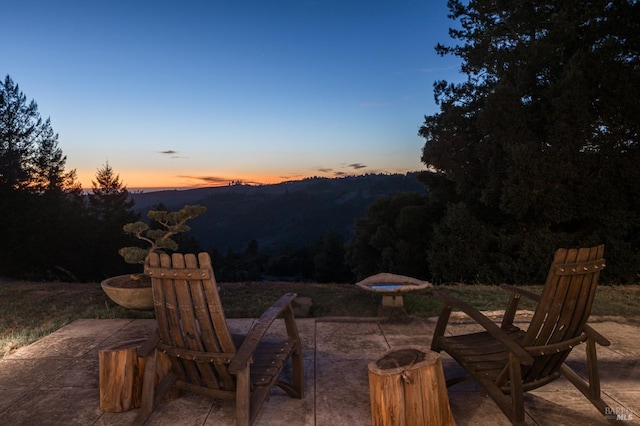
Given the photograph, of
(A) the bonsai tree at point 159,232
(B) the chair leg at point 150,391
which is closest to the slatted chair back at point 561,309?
(B) the chair leg at point 150,391

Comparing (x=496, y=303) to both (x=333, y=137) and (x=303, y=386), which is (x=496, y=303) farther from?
(x=333, y=137)

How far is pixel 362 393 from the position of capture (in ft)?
9.84

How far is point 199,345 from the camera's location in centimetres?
231

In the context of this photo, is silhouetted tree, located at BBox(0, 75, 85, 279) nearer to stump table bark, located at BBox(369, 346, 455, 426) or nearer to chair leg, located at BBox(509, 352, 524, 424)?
stump table bark, located at BBox(369, 346, 455, 426)

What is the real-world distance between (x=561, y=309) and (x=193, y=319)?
209 centimetres

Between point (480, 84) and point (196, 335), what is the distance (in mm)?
14600

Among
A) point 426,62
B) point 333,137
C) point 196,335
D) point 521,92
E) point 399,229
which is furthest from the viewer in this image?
point 333,137

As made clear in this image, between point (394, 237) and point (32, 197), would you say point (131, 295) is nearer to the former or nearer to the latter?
point (394, 237)

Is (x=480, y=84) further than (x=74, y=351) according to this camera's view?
Yes

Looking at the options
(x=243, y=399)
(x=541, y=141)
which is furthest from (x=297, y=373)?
(x=541, y=141)

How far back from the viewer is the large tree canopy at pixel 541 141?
11.2 metres

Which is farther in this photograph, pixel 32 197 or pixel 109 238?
pixel 109 238

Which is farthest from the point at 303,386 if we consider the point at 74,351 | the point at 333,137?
the point at 333,137

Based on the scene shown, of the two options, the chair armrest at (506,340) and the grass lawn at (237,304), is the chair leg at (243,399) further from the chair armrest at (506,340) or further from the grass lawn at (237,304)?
the grass lawn at (237,304)
